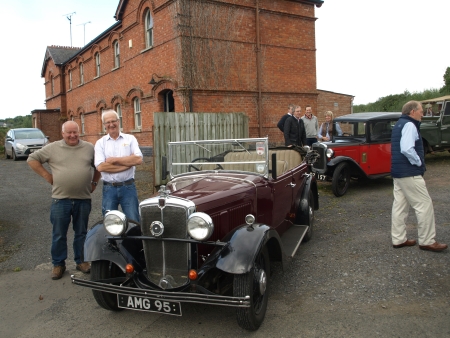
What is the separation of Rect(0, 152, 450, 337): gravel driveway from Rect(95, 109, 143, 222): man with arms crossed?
106 cm

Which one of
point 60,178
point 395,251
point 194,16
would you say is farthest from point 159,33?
point 395,251

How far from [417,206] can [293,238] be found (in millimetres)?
1541

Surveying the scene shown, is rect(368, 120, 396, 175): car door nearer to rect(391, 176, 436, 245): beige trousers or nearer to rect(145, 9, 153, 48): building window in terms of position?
rect(391, 176, 436, 245): beige trousers

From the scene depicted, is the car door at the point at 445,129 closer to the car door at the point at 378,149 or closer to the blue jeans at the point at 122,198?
the car door at the point at 378,149

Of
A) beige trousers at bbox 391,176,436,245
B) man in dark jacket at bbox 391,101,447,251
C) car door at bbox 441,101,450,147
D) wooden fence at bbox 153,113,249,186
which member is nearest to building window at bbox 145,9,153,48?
wooden fence at bbox 153,113,249,186

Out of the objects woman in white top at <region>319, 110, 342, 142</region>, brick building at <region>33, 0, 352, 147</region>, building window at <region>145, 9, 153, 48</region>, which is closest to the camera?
woman in white top at <region>319, 110, 342, 142</region>

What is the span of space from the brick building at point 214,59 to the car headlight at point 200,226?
34.2 ft

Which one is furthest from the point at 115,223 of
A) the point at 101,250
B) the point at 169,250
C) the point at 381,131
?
the point at 381,131

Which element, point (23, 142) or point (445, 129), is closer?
point (445, 129)

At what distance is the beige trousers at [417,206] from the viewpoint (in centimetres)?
474

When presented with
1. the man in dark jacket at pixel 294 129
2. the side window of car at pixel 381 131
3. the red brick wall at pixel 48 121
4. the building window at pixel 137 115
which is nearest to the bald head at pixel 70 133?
the man in dark jacket at pixel 294 129

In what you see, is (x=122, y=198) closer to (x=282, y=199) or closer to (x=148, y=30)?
(x=282, y=199)

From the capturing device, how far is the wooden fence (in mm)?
9648

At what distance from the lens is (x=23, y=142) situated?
18828mm
